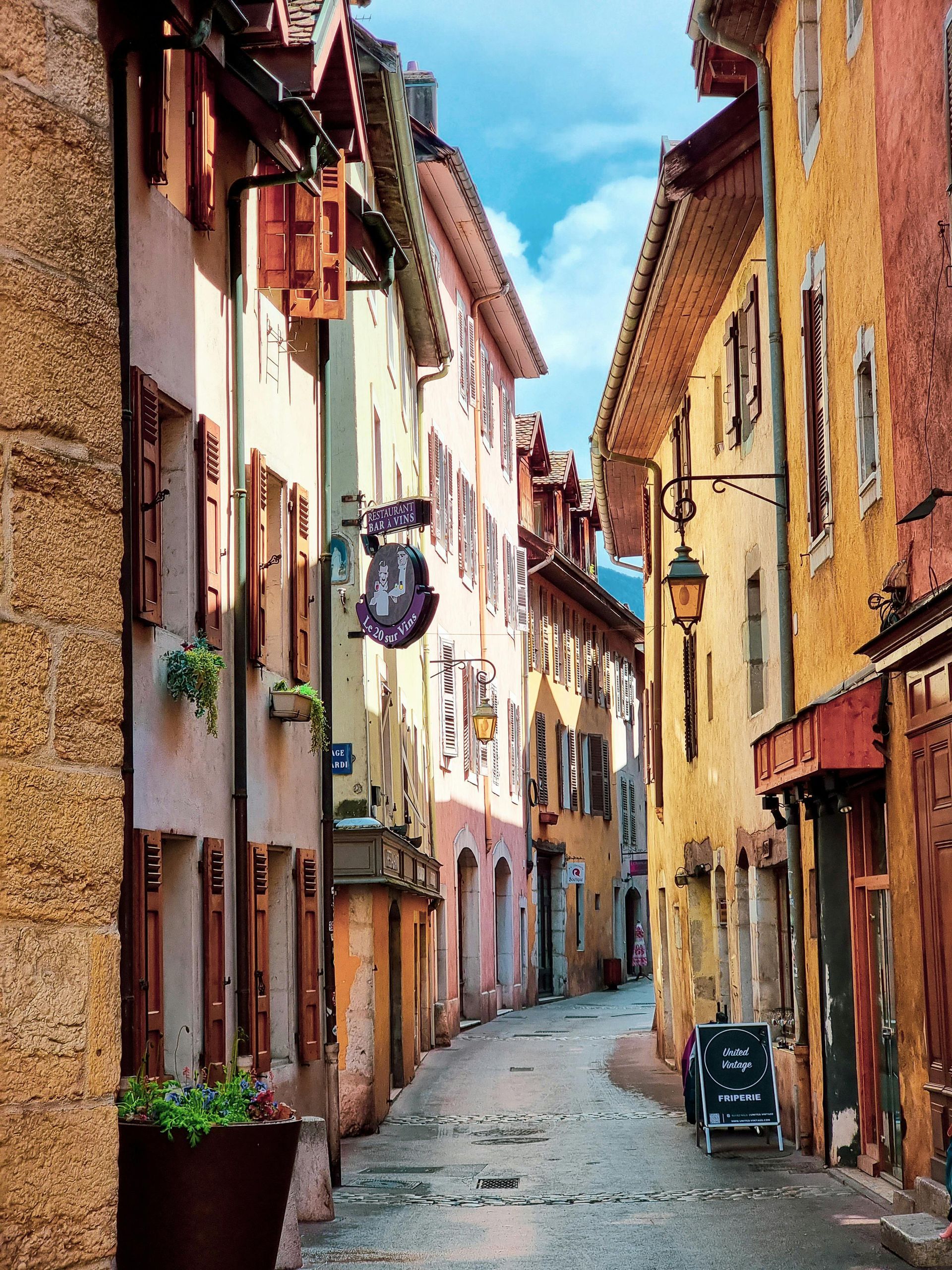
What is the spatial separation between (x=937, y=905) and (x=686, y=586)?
5476 mm

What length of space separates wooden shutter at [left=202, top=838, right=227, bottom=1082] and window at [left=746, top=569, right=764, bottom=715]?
24.0 feet

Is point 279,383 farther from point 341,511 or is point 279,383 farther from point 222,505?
point 341,511

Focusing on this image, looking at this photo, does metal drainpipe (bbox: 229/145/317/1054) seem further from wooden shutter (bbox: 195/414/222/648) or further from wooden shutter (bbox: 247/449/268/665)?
wooden shutter (bbox: 195/414/222/648)

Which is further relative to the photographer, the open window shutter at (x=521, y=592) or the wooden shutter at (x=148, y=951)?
the open window shutter at (x=521, y=592)

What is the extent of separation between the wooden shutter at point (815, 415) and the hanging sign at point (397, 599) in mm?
3581

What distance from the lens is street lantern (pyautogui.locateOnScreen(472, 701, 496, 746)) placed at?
92.3ft

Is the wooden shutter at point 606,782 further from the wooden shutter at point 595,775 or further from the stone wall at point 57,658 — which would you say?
the stone wall at point 57,658

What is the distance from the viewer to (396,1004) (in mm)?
20422

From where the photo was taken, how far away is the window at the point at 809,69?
1337 centimetres

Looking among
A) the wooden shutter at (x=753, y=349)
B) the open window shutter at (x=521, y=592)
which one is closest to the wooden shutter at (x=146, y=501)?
the wooden shutter at (x=753, y=349)

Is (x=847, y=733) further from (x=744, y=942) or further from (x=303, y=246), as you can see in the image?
(x=744, y=942)

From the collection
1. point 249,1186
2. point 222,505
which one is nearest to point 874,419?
point 222,505

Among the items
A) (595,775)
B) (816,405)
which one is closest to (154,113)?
(816,405)

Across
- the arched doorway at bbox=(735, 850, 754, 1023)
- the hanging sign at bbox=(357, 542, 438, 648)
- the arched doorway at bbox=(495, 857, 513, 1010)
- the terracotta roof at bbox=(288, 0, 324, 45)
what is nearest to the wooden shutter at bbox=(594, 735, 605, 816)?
the arched doorway at bbox=(495, 857, 513, 1010)
